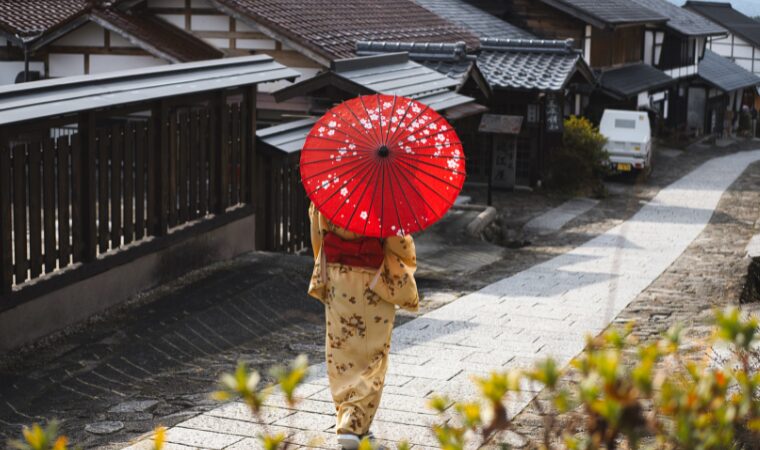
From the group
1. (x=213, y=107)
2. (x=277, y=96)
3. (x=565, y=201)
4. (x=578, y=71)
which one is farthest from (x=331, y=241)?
(x=578, y=71)

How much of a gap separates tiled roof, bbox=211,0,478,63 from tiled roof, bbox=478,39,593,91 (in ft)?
3.24

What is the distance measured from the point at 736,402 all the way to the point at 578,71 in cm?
2453

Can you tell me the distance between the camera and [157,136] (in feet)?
32.6

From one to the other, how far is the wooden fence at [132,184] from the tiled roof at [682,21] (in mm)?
31757

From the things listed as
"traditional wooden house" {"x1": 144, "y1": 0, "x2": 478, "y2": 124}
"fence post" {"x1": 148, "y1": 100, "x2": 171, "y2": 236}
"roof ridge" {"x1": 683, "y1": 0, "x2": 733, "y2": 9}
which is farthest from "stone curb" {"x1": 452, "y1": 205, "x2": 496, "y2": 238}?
"roof ridge" {"x1": 683, "y1": 0, "x2": 733, "y2": 9}

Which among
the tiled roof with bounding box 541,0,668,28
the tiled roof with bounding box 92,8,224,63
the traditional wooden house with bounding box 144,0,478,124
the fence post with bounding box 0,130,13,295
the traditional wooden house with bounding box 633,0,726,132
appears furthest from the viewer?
the traditional wooden house with bounding box 633,0,726,132

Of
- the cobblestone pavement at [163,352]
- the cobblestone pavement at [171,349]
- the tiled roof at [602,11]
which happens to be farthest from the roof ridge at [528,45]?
the cobblestone pavement at [163,352]

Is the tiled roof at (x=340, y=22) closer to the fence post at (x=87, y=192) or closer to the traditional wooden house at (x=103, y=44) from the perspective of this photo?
the traditional wooden house at (x=103, y=44)

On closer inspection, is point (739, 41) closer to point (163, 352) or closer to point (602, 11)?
point (602, 11)

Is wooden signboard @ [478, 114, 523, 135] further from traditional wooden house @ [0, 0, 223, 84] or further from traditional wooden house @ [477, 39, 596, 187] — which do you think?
traditional wooden house @ [0, 0, 223, 84]

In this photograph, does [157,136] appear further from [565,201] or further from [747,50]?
[747,50]

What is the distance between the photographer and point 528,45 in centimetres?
2659

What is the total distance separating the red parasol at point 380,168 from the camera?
581 centimetres

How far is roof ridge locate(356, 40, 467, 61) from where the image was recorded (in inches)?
821
